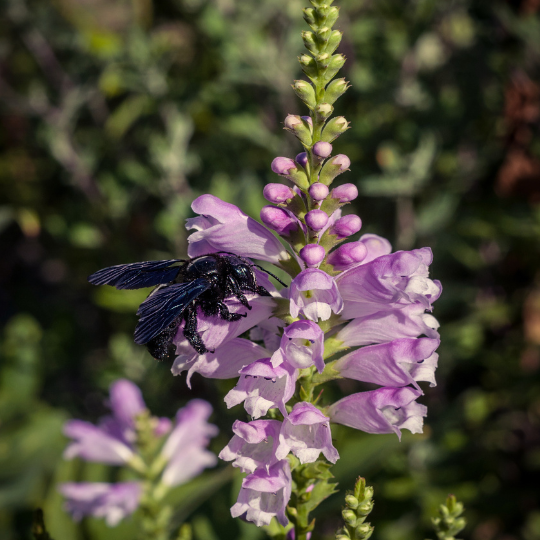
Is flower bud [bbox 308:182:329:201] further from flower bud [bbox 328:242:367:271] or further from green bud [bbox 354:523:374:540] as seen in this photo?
green bud [bbox 354:523:374:540]

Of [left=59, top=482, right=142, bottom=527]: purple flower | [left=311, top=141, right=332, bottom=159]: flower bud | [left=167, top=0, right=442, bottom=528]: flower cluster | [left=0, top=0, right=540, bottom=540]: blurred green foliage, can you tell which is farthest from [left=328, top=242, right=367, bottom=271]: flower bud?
[left=0, top=0, right=540, bottom=540]: blurred green foliage

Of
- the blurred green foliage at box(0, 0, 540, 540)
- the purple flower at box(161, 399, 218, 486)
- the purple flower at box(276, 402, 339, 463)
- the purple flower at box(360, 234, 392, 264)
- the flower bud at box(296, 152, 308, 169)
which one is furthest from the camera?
the blurred green foliage at box(0, 0, 540, 540)

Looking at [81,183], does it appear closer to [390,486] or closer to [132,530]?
[132,530]

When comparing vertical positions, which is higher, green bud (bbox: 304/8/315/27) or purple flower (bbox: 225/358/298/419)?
green bud (bbox: 304/8/315/27)

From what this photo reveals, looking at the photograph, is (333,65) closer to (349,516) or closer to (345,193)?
(345,193)

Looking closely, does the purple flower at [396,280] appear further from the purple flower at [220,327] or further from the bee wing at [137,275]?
the bee wing at [137,275]

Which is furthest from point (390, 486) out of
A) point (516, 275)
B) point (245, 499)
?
point (245, 499)

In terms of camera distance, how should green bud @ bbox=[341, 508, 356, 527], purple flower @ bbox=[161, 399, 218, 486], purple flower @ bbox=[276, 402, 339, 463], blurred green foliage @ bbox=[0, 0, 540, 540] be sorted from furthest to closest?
1. blurred green foliage @ bbox=[0, 0, 540, 540]
2. purple flower @ bbox=[161, 399, 218, 486]
3. purple flower @ bbox=[276, 402, 339, 463]
4. green bud @ bbox=[341, 508, 356, 527]

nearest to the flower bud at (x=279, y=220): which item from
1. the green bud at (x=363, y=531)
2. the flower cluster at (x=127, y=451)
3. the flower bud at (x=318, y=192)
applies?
the flower bud at (x=318, y=192)
